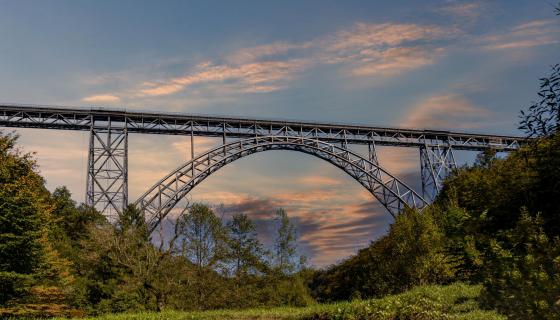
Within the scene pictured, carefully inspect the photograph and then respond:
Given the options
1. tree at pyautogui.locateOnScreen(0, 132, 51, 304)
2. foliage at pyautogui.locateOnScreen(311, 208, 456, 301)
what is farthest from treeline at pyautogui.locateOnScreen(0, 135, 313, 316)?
foliage at pyautogui.locateOnScreen(311, 208, 456, 301)

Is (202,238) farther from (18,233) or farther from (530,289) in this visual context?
(530,289)

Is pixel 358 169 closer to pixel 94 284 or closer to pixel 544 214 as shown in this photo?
pixel 94 284

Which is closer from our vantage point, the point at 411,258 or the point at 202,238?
the point at 202,238

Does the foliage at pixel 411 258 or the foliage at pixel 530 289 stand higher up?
the foliage at pixel 530 289

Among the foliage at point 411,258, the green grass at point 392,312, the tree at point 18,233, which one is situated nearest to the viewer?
the green grass at point 392,312

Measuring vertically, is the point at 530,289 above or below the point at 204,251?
above

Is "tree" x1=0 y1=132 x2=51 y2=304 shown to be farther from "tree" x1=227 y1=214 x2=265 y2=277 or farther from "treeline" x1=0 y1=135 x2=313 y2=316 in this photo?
"tree" x1=227 y1=214 x2=265 y2=277

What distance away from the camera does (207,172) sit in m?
41.2

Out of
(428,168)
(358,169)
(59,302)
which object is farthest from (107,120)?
(428,168)

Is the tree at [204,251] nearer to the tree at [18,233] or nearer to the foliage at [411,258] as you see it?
the tree at [18,233]

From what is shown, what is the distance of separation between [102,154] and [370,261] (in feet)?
72.7

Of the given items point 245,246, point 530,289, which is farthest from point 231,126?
point 530,289

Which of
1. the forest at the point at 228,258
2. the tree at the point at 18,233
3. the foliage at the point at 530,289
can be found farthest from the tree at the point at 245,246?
the foliage at the point at 530,289

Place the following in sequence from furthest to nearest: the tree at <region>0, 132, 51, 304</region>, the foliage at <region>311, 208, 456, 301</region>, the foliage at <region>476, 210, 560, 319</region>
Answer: the foliage at <region>311, 208, 456, 301</region>, the tree at <region>0, 132, 51, 304</region>, the foliage at <region>476, 210, 560, 319</region>
